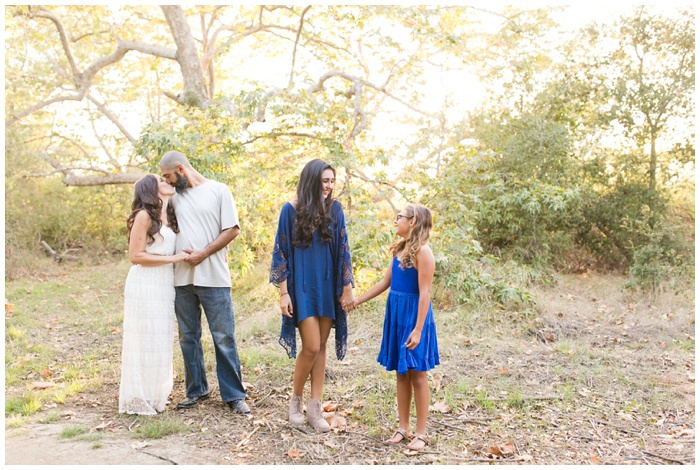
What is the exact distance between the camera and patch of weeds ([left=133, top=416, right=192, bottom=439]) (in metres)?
4.15

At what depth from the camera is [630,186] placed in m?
11.4

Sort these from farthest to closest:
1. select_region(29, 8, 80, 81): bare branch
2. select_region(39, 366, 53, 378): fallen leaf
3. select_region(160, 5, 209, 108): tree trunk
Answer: select_region(160, 5, 209, 108): tree trunk → select_region(29, 8, 80, 81): bare branch → select_region(39, 366, 53, 378): fallen leaf

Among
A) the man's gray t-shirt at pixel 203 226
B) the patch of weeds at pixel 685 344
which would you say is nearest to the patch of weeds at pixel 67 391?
the man's gray t-shirt at pixel 203 226

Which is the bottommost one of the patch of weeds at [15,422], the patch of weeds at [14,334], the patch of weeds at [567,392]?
the patch of weeds at [567,392]

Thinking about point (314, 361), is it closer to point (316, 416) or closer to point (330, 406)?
point (316, 416)

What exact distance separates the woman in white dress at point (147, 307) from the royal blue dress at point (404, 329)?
157 cm

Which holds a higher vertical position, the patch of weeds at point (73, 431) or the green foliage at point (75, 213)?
the green foliage at point (75, 213)

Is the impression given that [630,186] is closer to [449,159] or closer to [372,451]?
[449,159]

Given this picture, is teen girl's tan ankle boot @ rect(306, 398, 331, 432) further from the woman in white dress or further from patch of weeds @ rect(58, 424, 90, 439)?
patch of weeds @ rect(58, 424, 90, 439)

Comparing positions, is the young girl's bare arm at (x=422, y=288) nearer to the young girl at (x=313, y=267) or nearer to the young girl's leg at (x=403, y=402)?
the young girl's leg at (x=403, y=402)

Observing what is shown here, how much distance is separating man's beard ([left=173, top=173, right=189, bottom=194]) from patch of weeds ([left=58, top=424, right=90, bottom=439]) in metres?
1.75

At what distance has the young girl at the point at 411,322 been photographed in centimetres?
388

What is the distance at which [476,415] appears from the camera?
458cm

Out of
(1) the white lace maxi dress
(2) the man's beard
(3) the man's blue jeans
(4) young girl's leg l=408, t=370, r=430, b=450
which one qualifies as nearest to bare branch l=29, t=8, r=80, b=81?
(2) the man's beard
